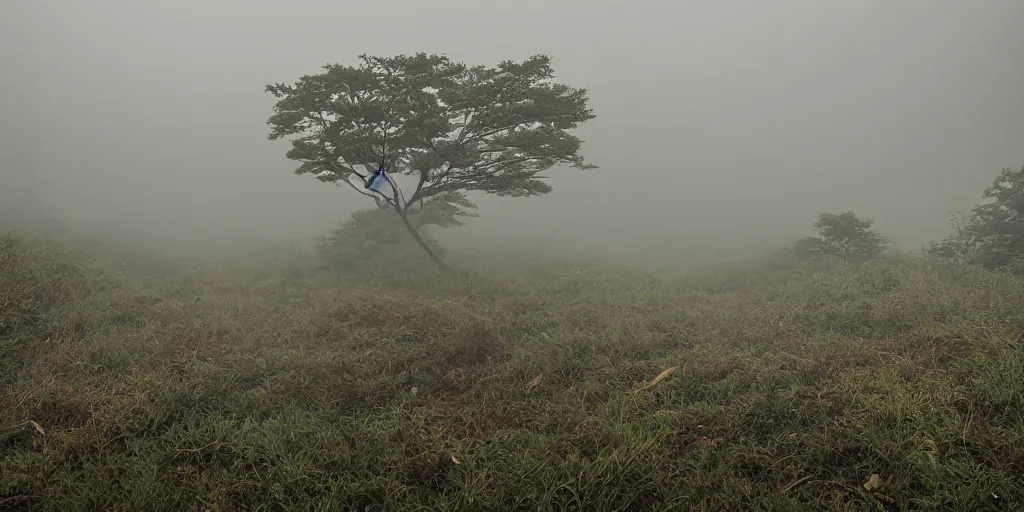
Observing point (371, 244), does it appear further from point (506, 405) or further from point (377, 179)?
point (506, 405)

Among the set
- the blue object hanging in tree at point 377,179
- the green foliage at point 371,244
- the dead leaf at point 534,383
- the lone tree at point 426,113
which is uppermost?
the lone tree at point 426,113

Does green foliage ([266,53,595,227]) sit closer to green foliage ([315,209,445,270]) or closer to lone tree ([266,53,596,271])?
lone tree ([266,53,596,271])

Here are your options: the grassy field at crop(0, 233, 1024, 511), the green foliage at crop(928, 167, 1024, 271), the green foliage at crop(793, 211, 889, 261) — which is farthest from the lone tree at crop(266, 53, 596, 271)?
the green foliage at crop(928, 167, 1024, 271)

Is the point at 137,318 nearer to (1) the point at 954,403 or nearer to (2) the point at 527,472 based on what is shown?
(2) the point at 527,472

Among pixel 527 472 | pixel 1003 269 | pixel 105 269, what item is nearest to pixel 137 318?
pixel 105 269

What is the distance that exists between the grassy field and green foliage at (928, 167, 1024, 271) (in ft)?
10.6

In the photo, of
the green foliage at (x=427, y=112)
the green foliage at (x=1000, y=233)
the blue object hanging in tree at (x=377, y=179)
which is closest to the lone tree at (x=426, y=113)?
the green foliage at (x=427, y=112)

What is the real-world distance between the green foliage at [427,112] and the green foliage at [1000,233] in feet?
37.4

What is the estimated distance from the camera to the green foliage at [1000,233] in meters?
11.1

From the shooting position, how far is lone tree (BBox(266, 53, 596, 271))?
10.9 meters

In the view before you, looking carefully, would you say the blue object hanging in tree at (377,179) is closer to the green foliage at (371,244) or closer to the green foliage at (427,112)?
the green foliage at (427,112)

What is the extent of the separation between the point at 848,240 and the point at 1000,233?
3.93 meters

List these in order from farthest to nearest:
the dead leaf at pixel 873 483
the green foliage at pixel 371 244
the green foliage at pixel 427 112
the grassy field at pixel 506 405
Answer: the green foliage at pixel 371 244 → the green foliage at pixel 427 112 → the grassy field at pixel 506 405 → the dead leaf at pixel 873 483

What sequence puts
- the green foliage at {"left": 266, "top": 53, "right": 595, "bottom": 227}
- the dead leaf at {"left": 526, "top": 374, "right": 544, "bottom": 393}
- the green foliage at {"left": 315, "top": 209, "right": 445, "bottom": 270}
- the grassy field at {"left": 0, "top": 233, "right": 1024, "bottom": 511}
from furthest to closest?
the green foliage at {"left": 315, "top": 209, "right": 445, "bottom": 270} → the green foliage at {"left": 266, "top": 53, "right": 595, "bottom": 227} → the dead leaf at {"left": 526, "top": 374, "right": 544, "bottom": 393} → the grassy field at {"left": 0, "top": 233, "right": 1024, "bottom": 511}
